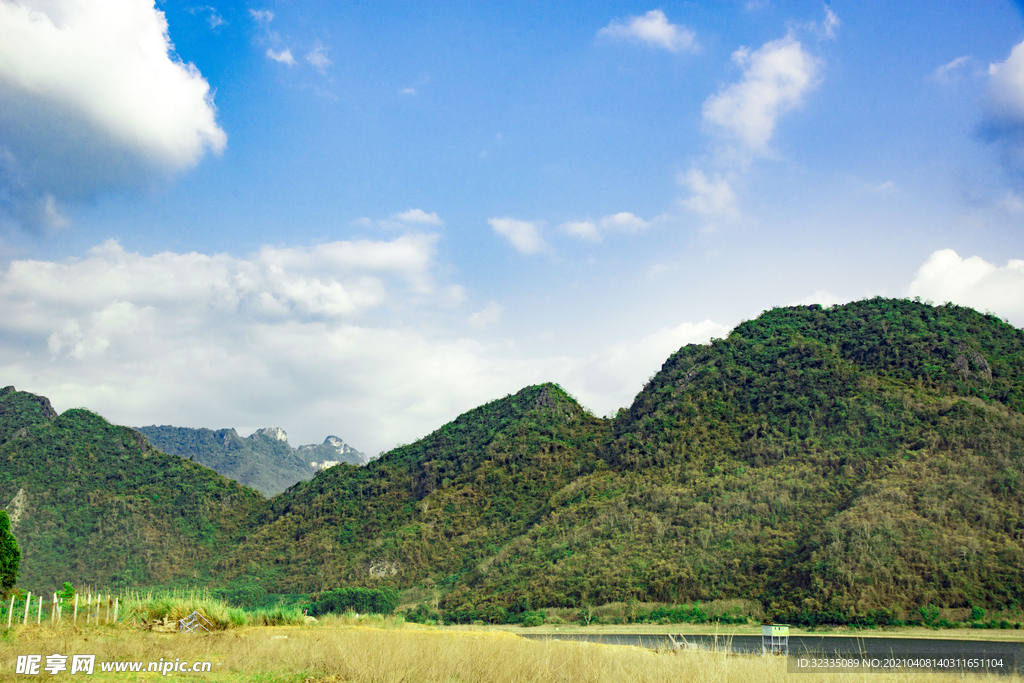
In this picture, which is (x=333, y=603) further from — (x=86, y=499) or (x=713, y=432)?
(x=86, y=499)

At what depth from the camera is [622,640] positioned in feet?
128

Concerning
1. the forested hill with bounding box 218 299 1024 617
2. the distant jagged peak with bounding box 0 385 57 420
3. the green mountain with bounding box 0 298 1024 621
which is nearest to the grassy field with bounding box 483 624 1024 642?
the green mountain with bounding box 0 298 1024 621

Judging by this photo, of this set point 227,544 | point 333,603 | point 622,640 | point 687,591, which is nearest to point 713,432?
point 687,591

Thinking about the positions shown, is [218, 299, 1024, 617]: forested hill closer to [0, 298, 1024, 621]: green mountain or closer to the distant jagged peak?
[0, 298, 1024, 621]: green mountain

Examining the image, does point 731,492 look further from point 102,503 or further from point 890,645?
point 102,503

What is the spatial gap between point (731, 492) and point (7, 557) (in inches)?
2022

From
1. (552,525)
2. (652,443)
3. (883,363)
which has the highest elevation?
(883,363)

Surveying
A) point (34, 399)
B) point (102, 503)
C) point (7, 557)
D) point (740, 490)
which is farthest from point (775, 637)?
point (34, 399)

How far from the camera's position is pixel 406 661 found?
548 inches

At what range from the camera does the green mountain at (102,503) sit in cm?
7375

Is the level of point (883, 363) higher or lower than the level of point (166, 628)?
higher

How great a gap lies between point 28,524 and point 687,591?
82569 mm

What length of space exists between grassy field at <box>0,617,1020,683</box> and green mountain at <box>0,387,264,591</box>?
66.8 m

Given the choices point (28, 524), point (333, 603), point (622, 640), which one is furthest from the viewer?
point (28, 524)
